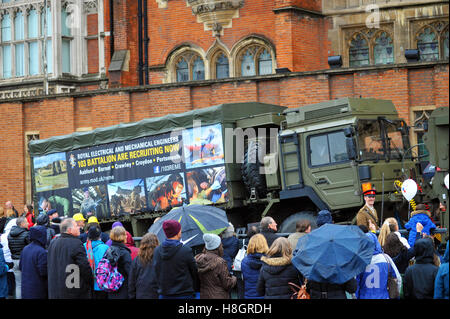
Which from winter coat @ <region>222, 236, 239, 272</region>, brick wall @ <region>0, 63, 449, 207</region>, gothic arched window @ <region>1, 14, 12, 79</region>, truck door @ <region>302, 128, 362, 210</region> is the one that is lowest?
winter coat @ <region>222, 236, 239, 272</region>

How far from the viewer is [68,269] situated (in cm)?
1080

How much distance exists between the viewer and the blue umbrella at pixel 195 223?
44.5 ft

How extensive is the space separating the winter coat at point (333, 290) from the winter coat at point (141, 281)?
2055mm

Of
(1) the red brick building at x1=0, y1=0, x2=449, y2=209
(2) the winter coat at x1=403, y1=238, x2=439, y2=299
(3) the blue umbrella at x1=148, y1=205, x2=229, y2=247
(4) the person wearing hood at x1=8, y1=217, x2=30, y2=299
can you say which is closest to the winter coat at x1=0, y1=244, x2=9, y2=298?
(4) the person wearing hood at x1=8, y1=217, x2=30, y2=299

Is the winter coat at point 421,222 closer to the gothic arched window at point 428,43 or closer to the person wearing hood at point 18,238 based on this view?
the person wearing hood at point 18,238

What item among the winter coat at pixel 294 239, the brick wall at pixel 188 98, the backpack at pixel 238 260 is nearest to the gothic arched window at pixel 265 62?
the brick wall at pixel 188 98

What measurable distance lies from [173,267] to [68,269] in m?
1.69

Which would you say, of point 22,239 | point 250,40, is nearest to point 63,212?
point 22,239

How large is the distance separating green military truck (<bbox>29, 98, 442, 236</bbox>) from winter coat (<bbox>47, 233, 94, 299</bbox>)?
24.0 feet

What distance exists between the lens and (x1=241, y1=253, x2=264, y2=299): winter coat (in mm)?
10539

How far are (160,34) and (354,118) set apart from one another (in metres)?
15.9

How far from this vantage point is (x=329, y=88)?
2275 centimetres

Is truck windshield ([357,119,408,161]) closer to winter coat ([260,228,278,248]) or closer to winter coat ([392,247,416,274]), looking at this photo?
winter coat ([392,247,416,274])

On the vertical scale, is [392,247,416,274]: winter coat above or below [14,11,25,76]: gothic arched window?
below
